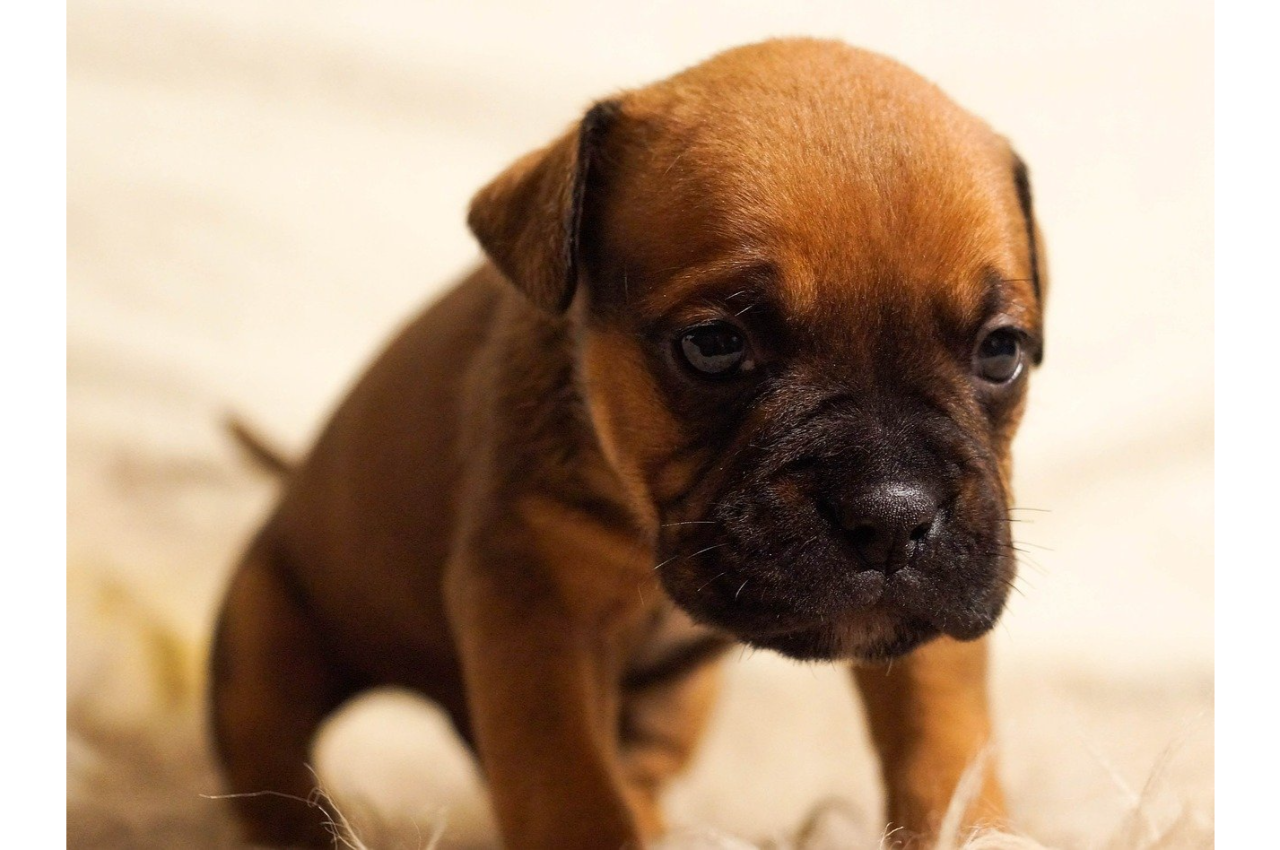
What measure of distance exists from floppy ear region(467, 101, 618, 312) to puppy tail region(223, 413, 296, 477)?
2.07 meters

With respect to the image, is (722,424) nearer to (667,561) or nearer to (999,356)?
(667,561)

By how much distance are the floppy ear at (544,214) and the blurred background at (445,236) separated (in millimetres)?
2225

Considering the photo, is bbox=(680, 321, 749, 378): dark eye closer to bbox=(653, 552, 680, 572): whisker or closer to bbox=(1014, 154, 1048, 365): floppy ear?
bbox=(653, 552, 680, 572): whisker

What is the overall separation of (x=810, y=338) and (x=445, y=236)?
11.3 ft

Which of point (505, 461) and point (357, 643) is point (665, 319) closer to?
point (505, 461)

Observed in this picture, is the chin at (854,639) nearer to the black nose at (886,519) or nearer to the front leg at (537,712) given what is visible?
the black nose at (886,519)

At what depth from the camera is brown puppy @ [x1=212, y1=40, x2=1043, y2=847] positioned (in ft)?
7.68

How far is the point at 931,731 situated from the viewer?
284 centimetres

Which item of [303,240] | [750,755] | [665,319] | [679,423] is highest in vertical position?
[665,319]

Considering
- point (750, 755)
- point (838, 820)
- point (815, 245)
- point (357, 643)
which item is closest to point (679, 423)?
point (815, 245)

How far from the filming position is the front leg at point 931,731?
2.80 metres

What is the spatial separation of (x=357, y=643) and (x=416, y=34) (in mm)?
2773

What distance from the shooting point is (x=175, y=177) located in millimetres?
5406

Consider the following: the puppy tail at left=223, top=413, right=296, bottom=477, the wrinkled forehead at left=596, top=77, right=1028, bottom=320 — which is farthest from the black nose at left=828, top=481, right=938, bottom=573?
the puppy tail at left=223, top=413, right=296, bottom=477
